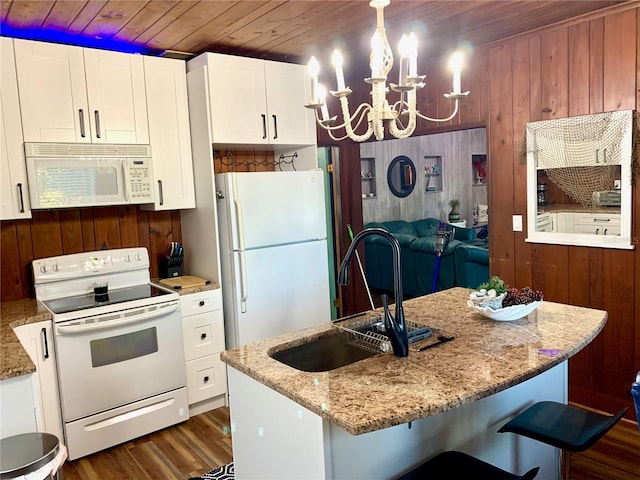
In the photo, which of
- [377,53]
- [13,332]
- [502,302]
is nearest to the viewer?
[377,53]

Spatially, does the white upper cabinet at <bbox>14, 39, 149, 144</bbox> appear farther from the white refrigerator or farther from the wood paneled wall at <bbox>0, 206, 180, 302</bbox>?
the white refrigerator

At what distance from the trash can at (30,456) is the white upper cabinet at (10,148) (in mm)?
1626

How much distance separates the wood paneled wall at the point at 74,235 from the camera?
322 cm

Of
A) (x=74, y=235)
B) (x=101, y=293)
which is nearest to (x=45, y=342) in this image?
(x=101, y=293)

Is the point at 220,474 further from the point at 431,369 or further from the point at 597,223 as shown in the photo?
the point at 597,223

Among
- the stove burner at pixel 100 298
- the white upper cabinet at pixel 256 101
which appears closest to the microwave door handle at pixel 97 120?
the white upper cabinet at pixel 256 101

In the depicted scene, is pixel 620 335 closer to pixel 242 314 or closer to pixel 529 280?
pixel 529 280

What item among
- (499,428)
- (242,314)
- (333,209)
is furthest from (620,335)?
(333,209)

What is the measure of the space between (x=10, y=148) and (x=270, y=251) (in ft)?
5.44

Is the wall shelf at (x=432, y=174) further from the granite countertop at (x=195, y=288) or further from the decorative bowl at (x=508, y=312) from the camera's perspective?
the decorative bowl at (x=508, y=312)

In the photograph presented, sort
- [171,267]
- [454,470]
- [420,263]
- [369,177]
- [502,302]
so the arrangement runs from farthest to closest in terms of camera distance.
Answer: [369,177] < [420,263] < [171,267] < [502,302] < [454,470]

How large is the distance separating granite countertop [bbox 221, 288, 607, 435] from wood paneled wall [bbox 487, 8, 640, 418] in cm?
107

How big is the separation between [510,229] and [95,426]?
9.70 feet

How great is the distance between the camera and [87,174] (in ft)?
10.4
